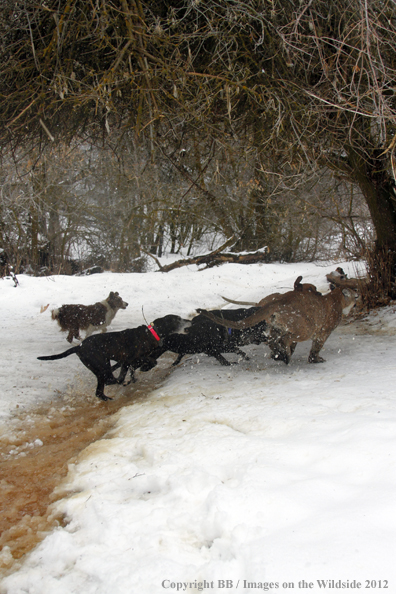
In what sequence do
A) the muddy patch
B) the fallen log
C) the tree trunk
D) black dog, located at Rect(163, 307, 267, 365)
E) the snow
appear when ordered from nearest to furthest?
the snow → the muddy patch → black dog, located at Rect(163, 307, 267, 365) → the tree trunk → the fallen log

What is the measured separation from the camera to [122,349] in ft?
18.1

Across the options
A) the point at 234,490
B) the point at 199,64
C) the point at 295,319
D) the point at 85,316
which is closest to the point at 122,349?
the point at 295,319

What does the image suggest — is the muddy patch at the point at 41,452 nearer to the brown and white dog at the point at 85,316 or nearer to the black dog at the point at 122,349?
the black dog at the point at 122,349

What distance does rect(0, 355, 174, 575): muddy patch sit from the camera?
8.48ft

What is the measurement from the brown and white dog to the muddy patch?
241cm

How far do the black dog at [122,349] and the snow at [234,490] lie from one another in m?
0.63

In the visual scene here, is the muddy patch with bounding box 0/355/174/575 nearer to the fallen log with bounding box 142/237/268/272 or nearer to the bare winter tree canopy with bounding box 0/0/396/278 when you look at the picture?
the bare winter tree canopy with bounding box 0/0/396/278

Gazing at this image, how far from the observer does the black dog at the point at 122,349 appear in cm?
515

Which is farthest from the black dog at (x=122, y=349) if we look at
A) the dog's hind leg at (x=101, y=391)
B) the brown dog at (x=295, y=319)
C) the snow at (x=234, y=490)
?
the brown dog at (x=295, y=319)

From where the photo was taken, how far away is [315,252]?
19516 millimetres

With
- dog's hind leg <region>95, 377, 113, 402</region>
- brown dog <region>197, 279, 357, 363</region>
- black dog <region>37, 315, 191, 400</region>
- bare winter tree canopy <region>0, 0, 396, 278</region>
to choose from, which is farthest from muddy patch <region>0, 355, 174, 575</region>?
bare winter tree canopy <region>0, 0, 396, 278</region>

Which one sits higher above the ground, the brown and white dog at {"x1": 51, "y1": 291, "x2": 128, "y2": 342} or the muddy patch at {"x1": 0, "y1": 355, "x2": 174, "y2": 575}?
the brown and white dog at {"x1": 51, "y1": 291, "x2": 128, "y2": 342}

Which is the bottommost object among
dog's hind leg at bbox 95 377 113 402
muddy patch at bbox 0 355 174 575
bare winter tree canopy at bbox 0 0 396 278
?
muddy patch at bbox 0 355 174 575

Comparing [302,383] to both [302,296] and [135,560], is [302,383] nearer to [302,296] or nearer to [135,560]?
[302,296]
